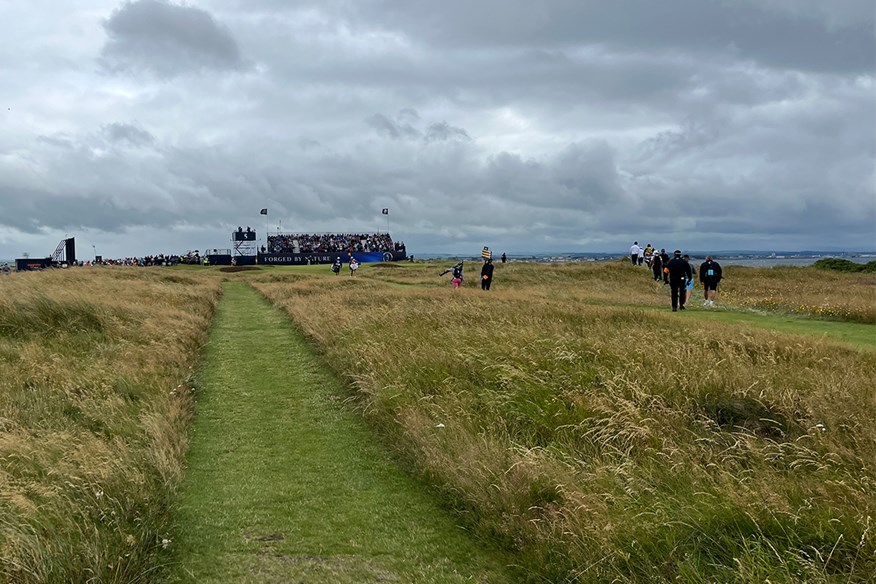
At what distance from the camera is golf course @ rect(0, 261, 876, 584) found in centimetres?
480

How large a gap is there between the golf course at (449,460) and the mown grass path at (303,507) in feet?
0.10

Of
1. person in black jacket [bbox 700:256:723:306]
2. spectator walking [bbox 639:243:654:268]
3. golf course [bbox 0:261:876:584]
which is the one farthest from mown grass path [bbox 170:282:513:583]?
spectator walking [bbox 639:243:654:268]

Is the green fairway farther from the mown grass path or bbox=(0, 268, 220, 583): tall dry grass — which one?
bbox=(0, 268, 220, 583): tall dry grass

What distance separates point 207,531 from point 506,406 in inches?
167

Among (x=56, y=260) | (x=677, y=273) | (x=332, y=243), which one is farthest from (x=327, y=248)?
(x=677, y=273)

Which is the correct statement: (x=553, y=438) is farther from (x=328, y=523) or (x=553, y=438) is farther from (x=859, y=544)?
(x=859, y=544)

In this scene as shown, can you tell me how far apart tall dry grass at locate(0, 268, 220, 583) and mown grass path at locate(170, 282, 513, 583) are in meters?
0.36

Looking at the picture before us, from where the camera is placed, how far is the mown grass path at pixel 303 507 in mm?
5098

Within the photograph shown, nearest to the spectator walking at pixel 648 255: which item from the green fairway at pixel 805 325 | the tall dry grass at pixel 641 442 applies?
the green fairway at pixel 805 325

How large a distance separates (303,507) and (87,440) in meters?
3.17

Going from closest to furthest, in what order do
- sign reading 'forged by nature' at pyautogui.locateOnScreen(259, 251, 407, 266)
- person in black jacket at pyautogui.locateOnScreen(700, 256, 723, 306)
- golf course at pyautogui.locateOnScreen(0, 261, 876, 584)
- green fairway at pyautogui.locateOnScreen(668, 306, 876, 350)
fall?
golf course at pyautogui.locateOnScreen(0, 261, 876, 584), green fairway at pyautogui.locateOnScreen(668, 306, 876, 350), person in black jacket at pyautogui.locateOnScreen(700, 256, 723, 306), sign reading 'forged by nature' at pyautogui.locateOnScreen(259, 251, 407, 266)

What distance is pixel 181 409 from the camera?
915 cm

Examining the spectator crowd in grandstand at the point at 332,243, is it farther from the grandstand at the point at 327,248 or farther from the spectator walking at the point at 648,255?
the spectator walking at the point at 648,255

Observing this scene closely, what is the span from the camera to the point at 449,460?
6.87 meters
